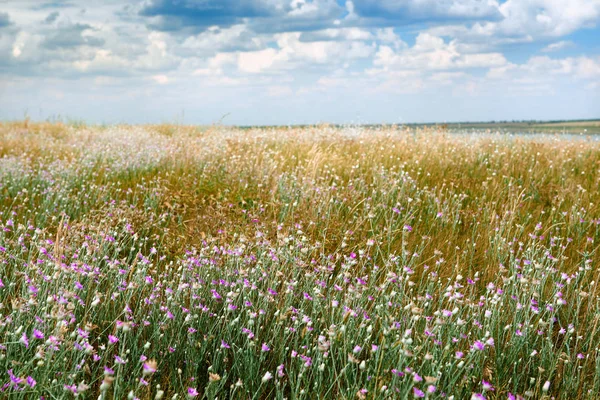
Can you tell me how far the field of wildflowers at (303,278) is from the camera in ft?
9.33

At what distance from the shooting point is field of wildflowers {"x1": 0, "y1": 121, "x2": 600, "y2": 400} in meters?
2.84

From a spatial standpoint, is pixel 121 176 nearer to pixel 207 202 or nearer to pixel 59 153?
pixel 207 202

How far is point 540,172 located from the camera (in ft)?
26.6

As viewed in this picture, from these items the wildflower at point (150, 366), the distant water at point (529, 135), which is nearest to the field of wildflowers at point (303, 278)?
the wildflower at point (150, 366)

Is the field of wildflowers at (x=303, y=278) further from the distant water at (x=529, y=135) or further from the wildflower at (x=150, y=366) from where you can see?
the distant water at (x=529, y=135)

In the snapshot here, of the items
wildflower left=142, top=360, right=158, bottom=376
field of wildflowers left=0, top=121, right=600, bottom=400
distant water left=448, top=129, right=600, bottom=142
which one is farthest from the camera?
distant water left=448, top=129, right=600, bottom=142

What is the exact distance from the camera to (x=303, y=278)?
13.8 ft

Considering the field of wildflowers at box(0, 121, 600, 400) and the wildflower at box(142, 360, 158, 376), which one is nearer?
the wildflower at box(142, 360, 158, 376)

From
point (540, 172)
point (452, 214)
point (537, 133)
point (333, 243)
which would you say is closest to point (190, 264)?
point (333, 243)

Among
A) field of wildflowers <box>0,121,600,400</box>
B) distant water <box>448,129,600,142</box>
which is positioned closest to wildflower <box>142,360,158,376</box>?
field of wildflowers <box>0,121,600,400</box>

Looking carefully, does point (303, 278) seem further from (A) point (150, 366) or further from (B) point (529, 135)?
(B) point (529, 135)

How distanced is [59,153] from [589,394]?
9.96 m

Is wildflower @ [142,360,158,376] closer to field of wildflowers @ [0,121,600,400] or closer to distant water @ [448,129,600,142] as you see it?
field of wildflowers @ [0,121,600,400]

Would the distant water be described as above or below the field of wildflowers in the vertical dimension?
above
